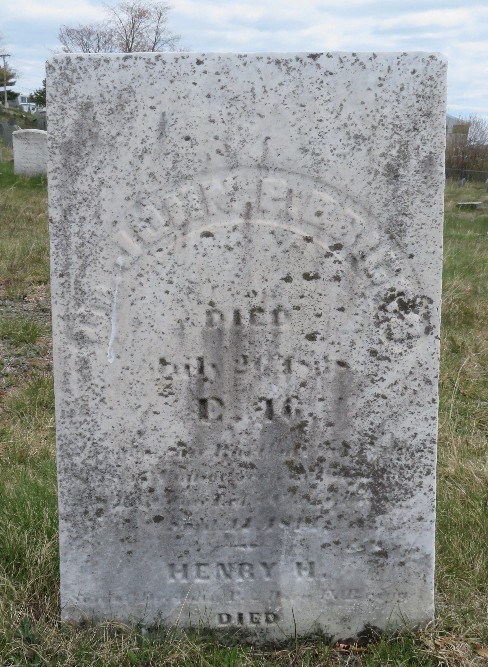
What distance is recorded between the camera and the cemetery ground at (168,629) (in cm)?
215

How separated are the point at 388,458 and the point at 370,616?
1.61 feet

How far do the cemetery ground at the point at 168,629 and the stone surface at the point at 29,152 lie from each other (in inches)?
345

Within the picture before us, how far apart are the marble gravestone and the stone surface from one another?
1179cm

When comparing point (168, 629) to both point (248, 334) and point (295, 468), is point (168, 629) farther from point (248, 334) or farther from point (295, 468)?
point (248, 334)

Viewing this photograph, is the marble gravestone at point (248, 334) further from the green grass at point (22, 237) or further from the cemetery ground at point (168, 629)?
the green grass at point (22, 237)

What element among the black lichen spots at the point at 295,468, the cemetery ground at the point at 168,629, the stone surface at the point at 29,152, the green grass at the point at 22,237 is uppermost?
the stone surface at the point at 29,152

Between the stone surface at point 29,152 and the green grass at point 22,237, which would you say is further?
the stone surface at point 29,152

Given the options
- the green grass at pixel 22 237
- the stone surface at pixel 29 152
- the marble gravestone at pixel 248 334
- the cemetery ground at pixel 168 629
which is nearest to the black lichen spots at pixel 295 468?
the marble gravestone at pixel 248 334

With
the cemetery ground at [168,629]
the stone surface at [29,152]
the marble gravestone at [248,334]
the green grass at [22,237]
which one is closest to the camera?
the marble gravestone at [248,334]

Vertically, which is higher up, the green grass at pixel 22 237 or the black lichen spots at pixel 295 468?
the green grass at pixel 22 237

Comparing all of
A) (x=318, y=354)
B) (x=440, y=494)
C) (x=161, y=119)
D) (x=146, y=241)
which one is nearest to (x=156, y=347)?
(x=146, y=241)

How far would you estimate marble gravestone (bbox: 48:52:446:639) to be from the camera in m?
1.99

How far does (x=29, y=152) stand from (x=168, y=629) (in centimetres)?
1228

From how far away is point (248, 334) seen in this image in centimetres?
211
